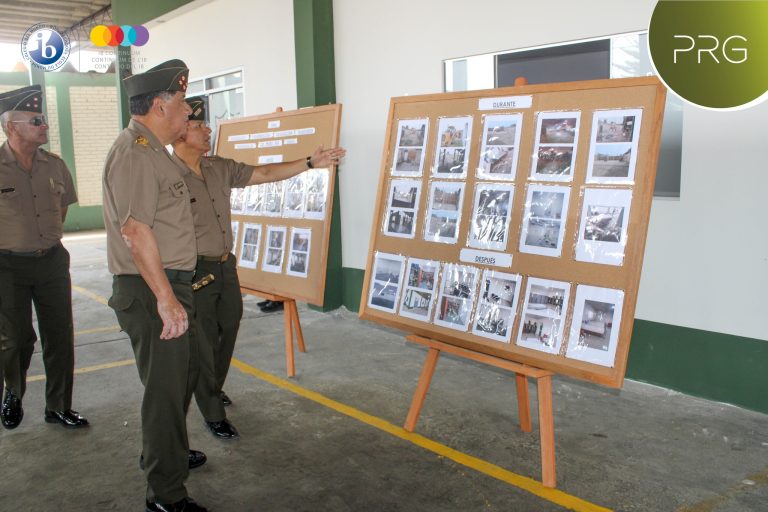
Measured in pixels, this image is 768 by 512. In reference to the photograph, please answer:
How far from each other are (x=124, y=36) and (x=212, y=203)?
758 cm

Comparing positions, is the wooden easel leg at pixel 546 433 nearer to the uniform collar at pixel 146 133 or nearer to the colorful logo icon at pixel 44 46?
the uniform collar at pixel 146 133

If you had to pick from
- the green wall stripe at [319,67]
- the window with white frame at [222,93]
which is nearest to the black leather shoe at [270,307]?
the green wall stripe at [319,67]

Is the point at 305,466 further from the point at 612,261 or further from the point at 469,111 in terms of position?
the point at 469,111

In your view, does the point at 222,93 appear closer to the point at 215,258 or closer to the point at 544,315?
the point at 215,258

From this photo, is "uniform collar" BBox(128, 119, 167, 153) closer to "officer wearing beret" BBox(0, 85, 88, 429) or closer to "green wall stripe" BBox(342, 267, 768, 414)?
"officer wearing beret" BBox(0, 85, 88, 429)

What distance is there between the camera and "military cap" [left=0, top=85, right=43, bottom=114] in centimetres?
355

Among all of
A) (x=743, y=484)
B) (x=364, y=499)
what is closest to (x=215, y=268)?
(x=364, y=499)

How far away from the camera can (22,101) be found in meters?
3.56

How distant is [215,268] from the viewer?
345 centimetres

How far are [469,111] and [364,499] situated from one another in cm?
186

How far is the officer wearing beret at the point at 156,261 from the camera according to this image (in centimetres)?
237

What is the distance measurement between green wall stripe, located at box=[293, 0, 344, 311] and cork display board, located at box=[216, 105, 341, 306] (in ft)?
4.09

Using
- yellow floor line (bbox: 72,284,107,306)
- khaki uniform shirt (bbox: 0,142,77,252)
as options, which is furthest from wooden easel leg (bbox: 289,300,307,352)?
yellow floor line (bbox: 72,284,107,306)

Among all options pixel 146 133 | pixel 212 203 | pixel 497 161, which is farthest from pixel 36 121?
pixel 497 161
